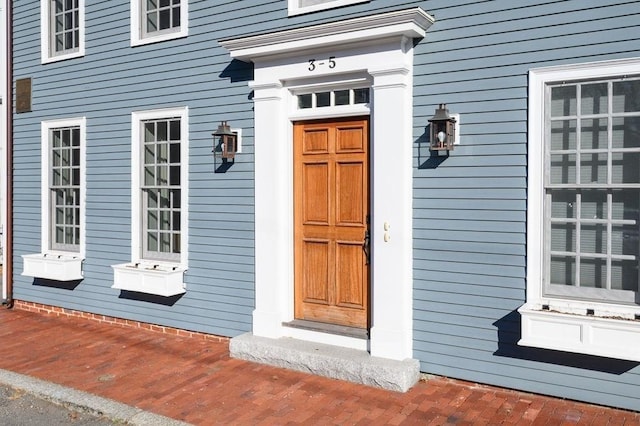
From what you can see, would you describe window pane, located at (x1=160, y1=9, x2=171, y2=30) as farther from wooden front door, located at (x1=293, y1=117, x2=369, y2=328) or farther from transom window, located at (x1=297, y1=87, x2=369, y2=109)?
Answer: wooden front door, located at (x1=293, y1=117, x2=369, y2=328)

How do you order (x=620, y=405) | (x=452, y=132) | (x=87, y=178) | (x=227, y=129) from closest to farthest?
(x=620, y=405)
(x=452, y=132)
(x=227, y=129)
(x=87, y=178)

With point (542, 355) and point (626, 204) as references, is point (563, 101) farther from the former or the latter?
point (542, 355)

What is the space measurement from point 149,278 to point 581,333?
179 inches

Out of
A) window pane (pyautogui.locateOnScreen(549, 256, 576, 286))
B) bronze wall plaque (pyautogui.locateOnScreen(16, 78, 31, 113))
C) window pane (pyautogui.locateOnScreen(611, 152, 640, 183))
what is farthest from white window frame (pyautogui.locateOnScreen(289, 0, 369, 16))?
bronze wall plaque (pyautogui.locateOnScreen(16, 78, 31, 113))

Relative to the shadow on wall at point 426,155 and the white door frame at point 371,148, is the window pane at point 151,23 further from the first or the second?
the shadow on wall at point 426,155

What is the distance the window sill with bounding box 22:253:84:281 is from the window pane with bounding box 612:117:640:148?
20.8 feet

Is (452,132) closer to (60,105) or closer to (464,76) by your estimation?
(464,76)

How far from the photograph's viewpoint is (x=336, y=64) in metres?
5.51

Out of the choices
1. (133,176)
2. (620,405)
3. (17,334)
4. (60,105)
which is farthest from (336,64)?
(17,334)

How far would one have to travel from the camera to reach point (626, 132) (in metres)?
4.40

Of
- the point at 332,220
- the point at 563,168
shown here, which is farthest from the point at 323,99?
the point at 563,168

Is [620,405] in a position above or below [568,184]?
below

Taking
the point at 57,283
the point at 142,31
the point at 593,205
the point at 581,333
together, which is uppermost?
the point at 142,31

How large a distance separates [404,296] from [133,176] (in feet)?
12.3
